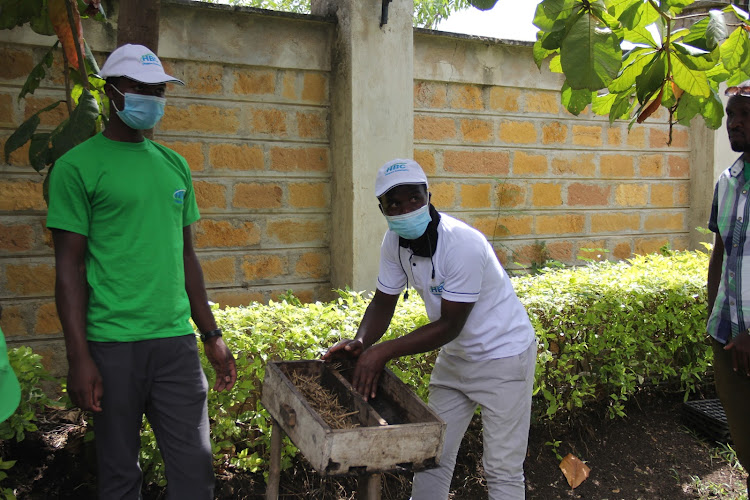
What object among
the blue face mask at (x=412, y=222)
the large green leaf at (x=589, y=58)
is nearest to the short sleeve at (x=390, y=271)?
the blue face mask at (x=412, y=222)

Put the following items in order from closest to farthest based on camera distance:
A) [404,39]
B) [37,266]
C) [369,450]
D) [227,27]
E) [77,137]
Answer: [369,450], [77,137], [37,266], [227,27], [404,39]

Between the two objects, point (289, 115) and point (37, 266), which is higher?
point (289, 115)

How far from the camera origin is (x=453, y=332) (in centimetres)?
297

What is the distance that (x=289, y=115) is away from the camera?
18.4ft

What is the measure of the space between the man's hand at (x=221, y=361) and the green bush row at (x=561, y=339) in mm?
424

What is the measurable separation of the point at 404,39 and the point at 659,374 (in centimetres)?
329

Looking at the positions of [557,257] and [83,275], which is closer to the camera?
[83,275]

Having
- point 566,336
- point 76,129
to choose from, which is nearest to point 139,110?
point 76,129

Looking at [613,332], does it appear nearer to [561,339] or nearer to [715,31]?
[561,339]

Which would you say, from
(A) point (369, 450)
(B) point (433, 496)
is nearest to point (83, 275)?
(A) point (369, 450)

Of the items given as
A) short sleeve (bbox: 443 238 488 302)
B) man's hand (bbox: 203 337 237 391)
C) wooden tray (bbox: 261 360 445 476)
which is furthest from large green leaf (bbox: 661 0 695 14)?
man's hand (bbox: 203 337 237 391)

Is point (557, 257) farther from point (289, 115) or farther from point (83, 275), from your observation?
point (83, 275)

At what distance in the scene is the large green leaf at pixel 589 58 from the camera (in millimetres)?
2652

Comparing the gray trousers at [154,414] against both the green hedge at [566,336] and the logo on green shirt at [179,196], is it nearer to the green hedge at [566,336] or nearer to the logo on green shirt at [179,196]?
the logo on green shirt at [179,196]
